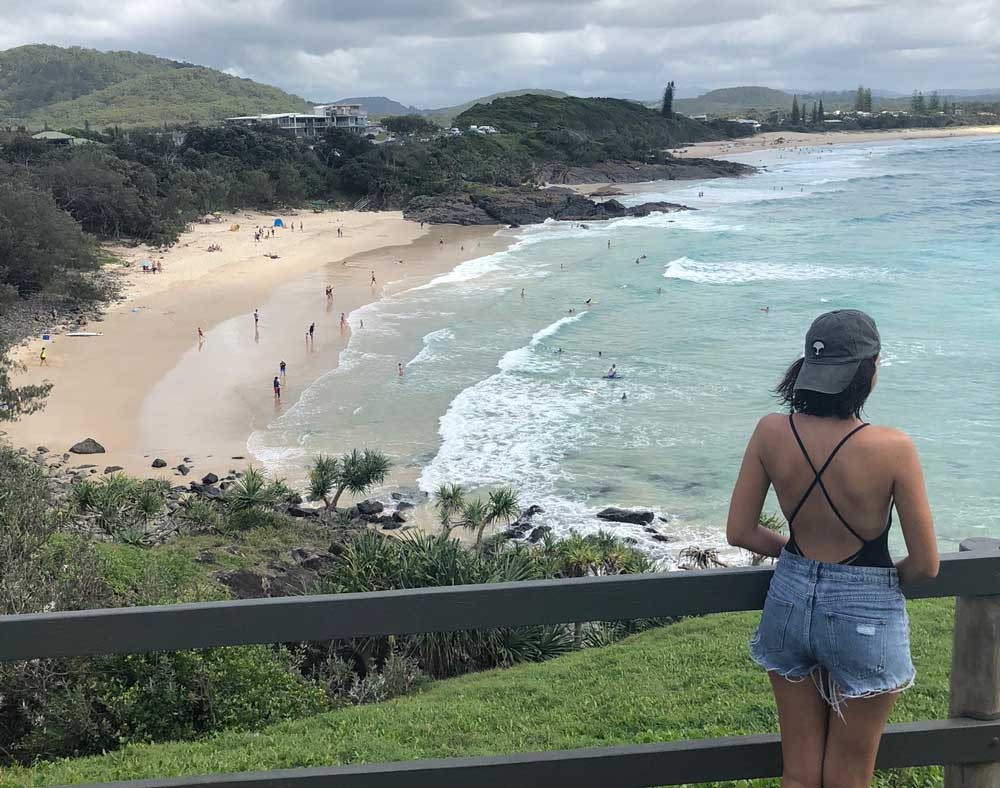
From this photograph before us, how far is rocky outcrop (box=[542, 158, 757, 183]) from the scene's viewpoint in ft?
302

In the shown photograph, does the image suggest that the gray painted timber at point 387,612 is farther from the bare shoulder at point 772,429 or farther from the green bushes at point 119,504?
the green bushes at point 119,504

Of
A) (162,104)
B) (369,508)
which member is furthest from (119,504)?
(162,104)

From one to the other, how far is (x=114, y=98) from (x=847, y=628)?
633 feet

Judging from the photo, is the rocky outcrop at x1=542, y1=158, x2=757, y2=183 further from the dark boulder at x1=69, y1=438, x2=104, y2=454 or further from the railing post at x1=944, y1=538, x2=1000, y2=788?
the railing post at x1=944, y1=538, x2=1000, y2=788

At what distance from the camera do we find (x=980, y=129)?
16312 centimetres

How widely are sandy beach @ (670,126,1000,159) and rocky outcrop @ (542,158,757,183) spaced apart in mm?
28544

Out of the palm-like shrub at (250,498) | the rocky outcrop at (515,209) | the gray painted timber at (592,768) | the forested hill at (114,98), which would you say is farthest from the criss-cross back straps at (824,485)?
the forested hill at (114,98)

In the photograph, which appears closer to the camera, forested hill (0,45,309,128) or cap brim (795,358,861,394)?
cap brim (795,358,861,394)

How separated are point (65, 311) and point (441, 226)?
33.3 m

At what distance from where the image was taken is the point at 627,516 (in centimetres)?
1775

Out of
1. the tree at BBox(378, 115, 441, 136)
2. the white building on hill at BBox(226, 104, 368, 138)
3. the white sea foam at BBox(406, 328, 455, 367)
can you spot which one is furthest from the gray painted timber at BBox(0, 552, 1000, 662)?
the tree at BBox(378, 115, 441, 136)

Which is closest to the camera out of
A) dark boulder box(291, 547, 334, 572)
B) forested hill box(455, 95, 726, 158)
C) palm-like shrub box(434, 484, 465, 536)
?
dark boulder box(291, 547, 334, 572)

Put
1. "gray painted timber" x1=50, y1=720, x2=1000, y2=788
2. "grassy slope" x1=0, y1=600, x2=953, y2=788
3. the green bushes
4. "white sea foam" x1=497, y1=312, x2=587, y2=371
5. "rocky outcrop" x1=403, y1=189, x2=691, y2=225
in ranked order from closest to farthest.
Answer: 1. "gray painted timber" x1=50, y1=720, x2=1000, y2=788
2. "grassy slope" x1=0, y1=600, x2=953, y2=788
3. the green bushes
4. "white sea foam" x1=497, y1=312, x2=587, y2=371
5. "rocky outcrop" x1=403, y1=189, x2=691, y2=225

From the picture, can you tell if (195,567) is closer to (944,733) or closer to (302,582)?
(302,582)
